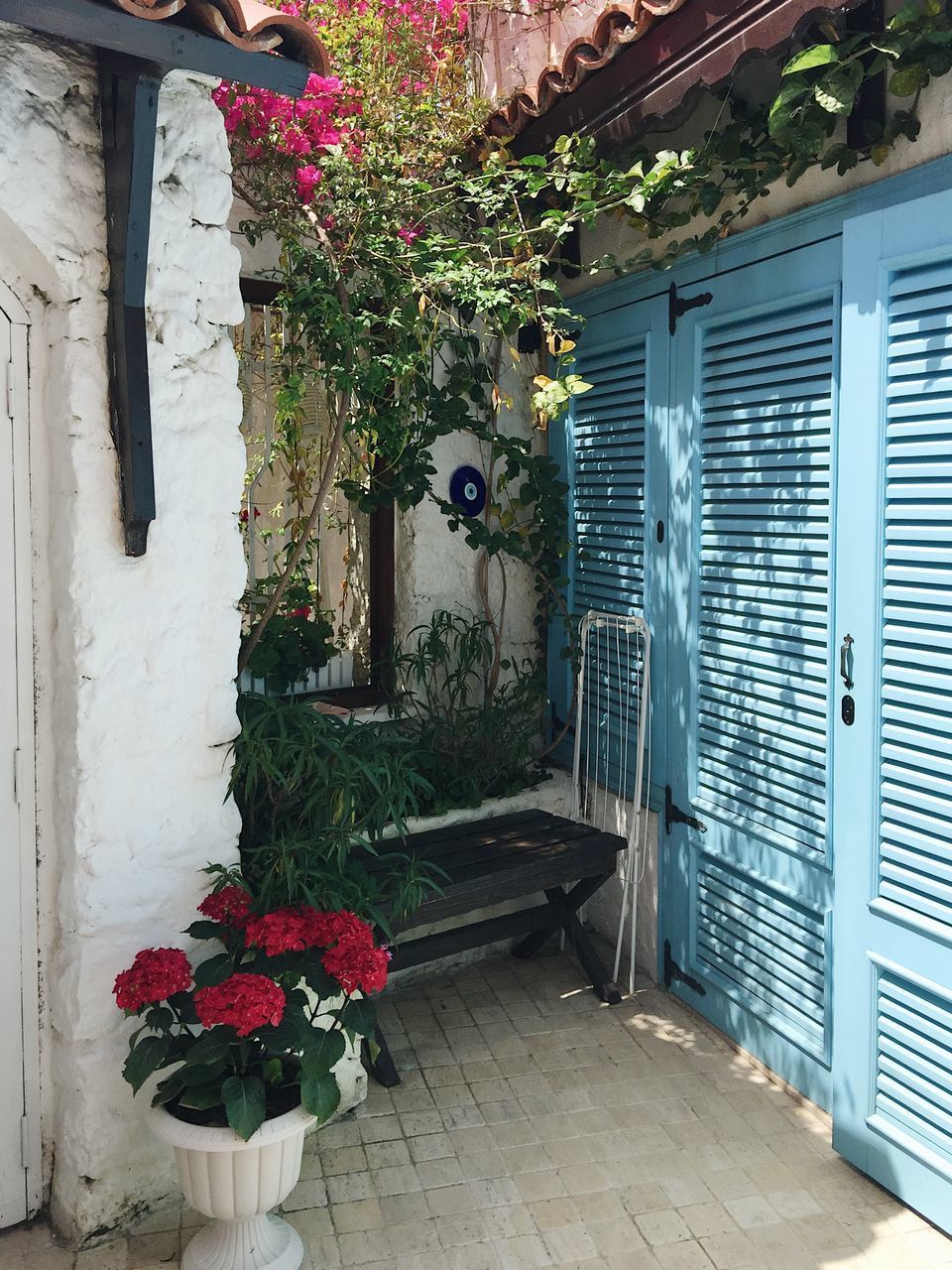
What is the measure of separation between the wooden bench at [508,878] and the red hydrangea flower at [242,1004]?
1.06 m

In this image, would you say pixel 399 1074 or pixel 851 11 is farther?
pixel 399 1074

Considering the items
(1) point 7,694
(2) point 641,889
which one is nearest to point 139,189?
(1) point 7,694

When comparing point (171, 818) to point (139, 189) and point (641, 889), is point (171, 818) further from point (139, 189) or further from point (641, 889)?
point (641, 889)

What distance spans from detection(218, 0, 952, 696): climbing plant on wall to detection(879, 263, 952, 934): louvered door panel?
2.31ft

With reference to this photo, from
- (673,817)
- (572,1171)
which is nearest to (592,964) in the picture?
(673,817)

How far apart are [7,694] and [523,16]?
3.75 metres

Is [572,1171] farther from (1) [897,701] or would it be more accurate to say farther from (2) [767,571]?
(2) [767,571]

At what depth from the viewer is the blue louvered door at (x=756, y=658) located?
3.65 m

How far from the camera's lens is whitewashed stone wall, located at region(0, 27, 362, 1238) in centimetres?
292

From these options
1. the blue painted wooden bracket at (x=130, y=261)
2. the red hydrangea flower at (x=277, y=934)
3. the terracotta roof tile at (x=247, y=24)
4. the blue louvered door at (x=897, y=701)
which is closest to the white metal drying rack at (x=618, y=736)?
the blue louvered door at (x=897, y=701)

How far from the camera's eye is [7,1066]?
311 centimetres

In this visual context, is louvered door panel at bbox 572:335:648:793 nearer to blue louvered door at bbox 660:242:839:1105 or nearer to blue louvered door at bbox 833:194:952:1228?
blue louvered door at bbox 660:242:839:1105

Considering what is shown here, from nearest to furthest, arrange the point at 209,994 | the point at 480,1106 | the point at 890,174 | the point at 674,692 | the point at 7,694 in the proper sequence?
1. the point at 209,994
2. the point at 7,694
3. the point at 890,174
4. the point at 480,1106
5. the point at 674,692

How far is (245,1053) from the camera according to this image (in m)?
2.93
